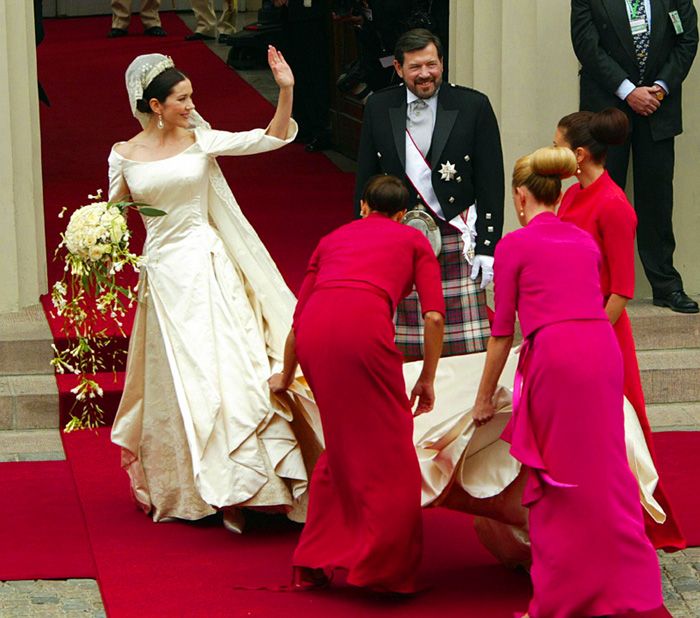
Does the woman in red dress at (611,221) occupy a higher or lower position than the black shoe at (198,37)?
higher

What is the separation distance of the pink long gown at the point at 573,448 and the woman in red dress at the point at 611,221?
49 cm

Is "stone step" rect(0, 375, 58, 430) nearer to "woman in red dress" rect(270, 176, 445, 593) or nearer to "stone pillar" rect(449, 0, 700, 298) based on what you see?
"woman in red dress" rect(270, 176, 445, 593)

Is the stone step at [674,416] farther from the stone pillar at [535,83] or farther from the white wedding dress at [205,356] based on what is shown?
the white wedding dress at [205,356]

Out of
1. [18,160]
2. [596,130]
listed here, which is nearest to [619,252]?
[596,130]

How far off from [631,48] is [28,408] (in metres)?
3.44

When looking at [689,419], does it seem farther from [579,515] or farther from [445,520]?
[579,515]

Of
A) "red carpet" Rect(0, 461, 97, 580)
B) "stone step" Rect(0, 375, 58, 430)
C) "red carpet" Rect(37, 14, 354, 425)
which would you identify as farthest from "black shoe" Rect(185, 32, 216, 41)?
"red carpet" Rect(0, 461, 97, 580)

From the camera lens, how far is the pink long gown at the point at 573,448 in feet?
17.4

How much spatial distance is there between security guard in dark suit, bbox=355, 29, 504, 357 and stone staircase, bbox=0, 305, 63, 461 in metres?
2.09

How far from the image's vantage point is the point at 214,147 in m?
6.86

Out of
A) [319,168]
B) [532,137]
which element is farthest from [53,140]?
[532,137]

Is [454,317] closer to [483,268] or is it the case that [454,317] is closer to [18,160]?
[483,268]

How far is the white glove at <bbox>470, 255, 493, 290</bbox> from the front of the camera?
22.4ft

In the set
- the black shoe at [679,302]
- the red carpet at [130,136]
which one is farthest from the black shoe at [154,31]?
the black shoe at [679,302]
